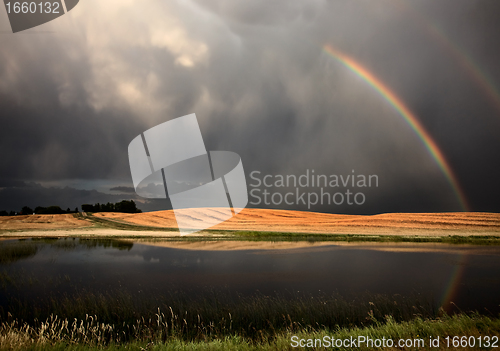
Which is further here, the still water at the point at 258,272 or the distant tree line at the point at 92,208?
the distant tree line at the point at 92,208

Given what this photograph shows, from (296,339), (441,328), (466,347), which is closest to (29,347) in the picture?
(296,339)

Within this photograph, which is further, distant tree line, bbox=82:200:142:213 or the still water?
distant tree line, bbox=82:200:142:213

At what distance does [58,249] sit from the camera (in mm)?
29047

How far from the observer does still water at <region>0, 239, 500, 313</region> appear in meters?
15.4

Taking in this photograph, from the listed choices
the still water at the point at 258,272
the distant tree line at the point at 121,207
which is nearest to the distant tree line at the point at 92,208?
the distant tree line at the point at 121,207

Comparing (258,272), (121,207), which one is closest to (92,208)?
(121,207)

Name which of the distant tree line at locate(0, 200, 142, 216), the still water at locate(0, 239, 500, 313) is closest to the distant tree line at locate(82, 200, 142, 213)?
the distant tree line at locate(0, 200, 142, 216)

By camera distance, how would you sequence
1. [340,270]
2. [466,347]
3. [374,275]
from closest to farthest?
[466,347]
[374,275]
[340,270]

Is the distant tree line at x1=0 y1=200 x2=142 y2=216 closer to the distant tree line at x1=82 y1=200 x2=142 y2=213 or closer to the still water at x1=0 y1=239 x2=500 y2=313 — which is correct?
the distant tree line at x1=82 y1=200 x2=142 y2=213

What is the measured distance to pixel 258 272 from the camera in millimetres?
19766

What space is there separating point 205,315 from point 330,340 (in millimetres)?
5760

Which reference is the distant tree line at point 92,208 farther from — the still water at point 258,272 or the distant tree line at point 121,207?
the still water at point 258,272

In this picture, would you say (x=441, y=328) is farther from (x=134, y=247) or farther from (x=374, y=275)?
(x=134, y=247)

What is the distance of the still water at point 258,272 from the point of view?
50.4 ft
